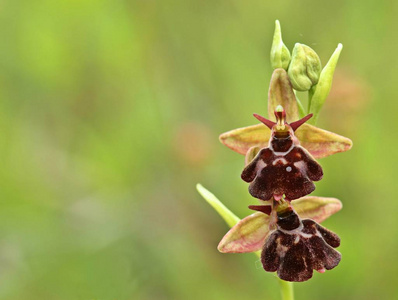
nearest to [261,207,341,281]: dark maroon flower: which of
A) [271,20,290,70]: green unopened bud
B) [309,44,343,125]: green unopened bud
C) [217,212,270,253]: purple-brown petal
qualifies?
[217,212,270,253]: purple-brown petal

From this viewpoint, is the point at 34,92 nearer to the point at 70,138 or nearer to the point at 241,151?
the point at 70,138

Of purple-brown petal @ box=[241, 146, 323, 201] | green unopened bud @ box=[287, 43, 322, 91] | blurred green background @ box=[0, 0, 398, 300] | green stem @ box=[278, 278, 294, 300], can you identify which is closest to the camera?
purple-brown petal @ box=[241, 146, 323, 201]

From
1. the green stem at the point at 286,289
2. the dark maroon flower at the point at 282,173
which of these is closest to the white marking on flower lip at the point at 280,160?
the dark maroon flower at the point at 282,173

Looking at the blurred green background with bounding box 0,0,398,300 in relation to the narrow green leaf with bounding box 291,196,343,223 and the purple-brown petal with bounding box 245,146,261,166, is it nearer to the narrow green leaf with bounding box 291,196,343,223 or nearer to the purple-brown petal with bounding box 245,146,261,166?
the narrow green leaf with bounding box 291,196,343,223

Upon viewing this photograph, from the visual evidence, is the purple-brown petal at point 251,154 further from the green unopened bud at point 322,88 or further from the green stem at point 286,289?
the green stem at point 286,289

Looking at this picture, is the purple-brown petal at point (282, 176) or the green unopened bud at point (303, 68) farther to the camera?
the green unopened bud at point (303, 68)

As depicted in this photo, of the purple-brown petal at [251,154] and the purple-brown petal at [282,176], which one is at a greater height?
the purple-brown petal at [251,154]

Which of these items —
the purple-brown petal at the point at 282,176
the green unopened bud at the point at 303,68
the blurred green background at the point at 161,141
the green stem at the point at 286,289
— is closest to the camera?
the purple-brown petal at the point at 282,176
